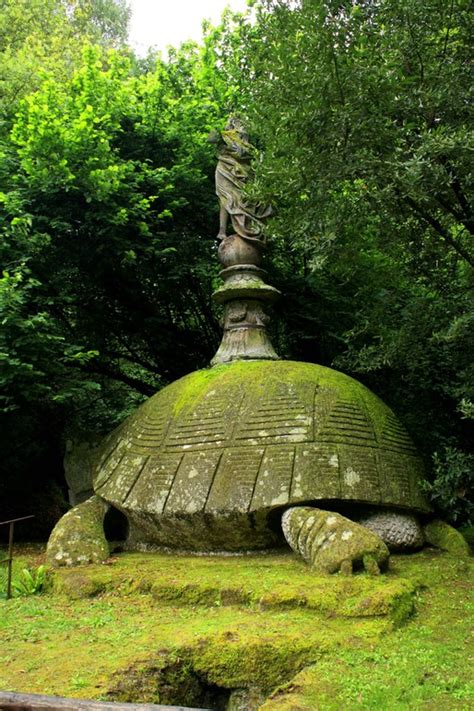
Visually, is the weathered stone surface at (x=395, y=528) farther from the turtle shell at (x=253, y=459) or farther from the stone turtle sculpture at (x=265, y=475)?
the turtle shell at (x=253, y=459)

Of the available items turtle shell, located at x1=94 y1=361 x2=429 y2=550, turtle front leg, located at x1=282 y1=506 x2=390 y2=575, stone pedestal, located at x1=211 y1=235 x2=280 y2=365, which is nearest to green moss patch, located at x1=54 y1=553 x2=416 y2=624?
turtle front leg, located at x1=282 y1=506 x2=390 y2=575

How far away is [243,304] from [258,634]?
14.0 feet

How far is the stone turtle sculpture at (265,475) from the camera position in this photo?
500cm

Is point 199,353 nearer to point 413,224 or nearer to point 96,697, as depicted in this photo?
point 413,224

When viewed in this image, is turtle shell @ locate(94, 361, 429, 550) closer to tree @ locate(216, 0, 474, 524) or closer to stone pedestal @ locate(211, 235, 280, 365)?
stone pedestal @ locate(211, 235, 280, 365)

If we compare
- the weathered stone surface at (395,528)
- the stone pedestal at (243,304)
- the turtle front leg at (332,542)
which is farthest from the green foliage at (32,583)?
the stone pedestal at (243,304)

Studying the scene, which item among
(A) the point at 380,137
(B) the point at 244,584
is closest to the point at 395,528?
(B) the point at 244,584

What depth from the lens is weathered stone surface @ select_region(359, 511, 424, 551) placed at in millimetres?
5199

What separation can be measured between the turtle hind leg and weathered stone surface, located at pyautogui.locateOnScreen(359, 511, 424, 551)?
2357mm

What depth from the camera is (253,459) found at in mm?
5309

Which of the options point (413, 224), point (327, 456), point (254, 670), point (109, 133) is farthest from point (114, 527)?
point (109, 133)

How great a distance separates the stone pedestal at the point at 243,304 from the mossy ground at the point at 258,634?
102 inches

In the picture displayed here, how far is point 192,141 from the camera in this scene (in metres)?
9.61

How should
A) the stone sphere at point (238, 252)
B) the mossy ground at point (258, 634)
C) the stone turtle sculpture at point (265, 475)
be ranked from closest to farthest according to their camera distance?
the mossy ground at point (258, 634) < the stone turtle sculpture at point (265, 475) < the stone sphere at point (238, 252)
